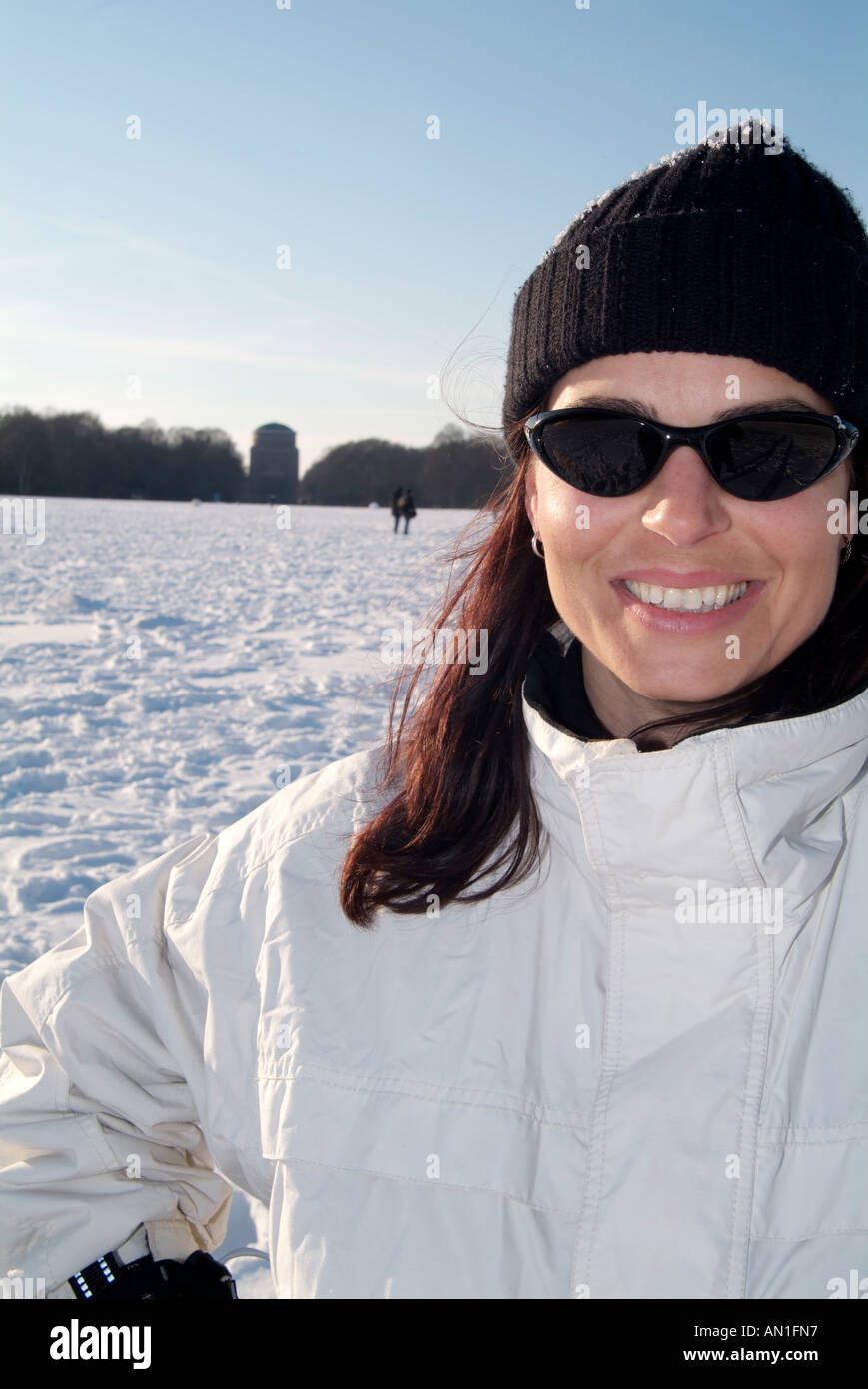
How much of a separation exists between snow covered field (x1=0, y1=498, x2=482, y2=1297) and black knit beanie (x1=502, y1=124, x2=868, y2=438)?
65 cm

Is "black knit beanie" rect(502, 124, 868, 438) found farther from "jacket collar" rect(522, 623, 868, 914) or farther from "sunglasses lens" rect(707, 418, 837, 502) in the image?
"jacket collar" rect(522, 623, 868, 914)

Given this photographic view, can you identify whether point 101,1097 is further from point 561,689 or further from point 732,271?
point 732,271

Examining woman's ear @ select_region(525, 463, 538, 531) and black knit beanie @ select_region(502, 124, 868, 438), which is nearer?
black knit beanie @ select_region(502, 124, 868, 438)

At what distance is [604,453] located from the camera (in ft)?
4.69

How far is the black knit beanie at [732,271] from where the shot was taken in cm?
142

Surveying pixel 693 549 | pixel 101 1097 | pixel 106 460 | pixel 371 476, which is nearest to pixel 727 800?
pixel 693 549

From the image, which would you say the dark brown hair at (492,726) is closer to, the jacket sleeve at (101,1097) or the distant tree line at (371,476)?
the jacket sleeve at (101,1097)

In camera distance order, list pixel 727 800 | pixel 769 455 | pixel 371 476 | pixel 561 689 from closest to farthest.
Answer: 1. pixel 727 800
2. pixel 769 455
3. pixel 561 689
4. pixel 371 476

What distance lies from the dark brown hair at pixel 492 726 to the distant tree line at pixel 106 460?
60250mm

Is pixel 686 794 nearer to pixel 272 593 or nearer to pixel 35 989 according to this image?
pixel 35 989

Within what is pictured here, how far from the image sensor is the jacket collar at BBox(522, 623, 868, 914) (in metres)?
1.24

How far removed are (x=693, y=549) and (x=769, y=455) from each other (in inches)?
6.2

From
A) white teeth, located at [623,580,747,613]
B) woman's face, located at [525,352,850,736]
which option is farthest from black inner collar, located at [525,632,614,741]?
white teeth, located at [623,580,747,613]

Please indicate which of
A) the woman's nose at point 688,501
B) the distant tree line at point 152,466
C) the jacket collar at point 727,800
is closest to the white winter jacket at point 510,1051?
the jacket collar at point 727,800
